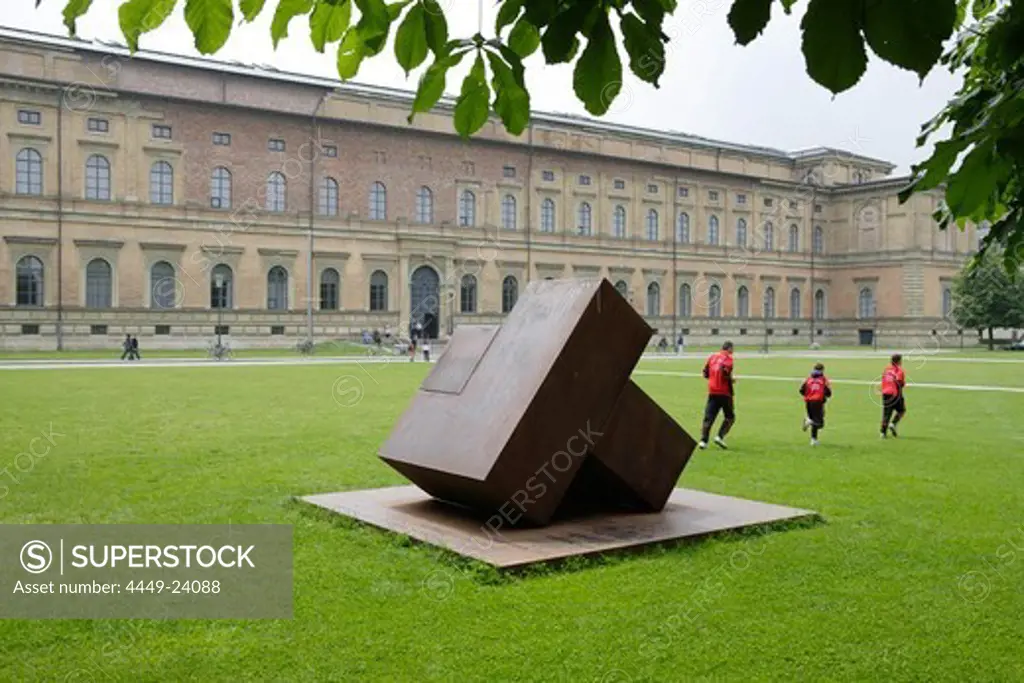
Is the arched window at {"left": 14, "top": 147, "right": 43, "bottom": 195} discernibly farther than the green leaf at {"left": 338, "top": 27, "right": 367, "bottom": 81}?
Yes

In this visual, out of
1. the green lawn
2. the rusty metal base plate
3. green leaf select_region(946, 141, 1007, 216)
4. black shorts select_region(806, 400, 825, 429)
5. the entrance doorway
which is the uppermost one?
the entrance doorway

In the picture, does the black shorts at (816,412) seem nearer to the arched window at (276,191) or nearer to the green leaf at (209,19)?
the green leaf at (209,19)

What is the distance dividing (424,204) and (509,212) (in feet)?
18.6

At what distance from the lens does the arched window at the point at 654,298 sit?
65188mm

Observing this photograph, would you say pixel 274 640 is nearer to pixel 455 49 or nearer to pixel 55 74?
pixel 455 49

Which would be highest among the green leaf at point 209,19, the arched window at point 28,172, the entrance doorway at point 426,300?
the arched window at point 28,172

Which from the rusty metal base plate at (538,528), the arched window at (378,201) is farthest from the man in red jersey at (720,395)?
the arched window at (378,201)

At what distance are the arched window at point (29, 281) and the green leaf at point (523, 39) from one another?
46760mm

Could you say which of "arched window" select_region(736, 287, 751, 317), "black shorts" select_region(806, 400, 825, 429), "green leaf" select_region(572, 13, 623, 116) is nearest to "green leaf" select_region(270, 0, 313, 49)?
"green leaf" select_region(572, 13, 623, 116)

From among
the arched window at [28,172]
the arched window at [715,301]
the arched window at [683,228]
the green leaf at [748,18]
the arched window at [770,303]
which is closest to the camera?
the green leaf at [748,18]

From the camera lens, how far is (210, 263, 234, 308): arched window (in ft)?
161

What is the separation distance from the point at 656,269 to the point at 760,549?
59139 mm

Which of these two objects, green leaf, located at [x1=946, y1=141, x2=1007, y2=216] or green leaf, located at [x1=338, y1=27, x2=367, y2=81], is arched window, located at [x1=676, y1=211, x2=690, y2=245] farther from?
green leaf, located at [x1=946, y1=141, x2=1007, y2=216]

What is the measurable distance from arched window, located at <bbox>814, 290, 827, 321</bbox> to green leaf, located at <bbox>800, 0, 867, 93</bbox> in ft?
248
